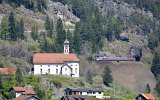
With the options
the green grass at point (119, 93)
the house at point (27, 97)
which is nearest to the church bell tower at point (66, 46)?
the green grass at point (119, 93)

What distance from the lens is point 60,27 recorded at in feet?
513

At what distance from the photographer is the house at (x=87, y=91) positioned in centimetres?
12300

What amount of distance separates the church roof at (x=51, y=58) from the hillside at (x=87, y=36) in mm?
2658

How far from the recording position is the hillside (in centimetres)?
14188

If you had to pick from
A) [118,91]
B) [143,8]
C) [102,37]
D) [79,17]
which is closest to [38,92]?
[118,91]

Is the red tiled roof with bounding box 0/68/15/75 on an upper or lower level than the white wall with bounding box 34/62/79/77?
upper

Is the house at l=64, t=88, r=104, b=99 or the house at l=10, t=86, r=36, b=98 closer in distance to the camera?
the house at l=10, t=86, r=36, b=98

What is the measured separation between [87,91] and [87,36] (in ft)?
116

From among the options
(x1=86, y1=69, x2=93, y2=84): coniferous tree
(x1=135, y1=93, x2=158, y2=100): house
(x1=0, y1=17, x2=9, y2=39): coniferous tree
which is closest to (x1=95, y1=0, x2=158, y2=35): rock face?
(x1=86, y1=69, x2=93, y2=84): coniferous tree

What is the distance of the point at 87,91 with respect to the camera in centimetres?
12425

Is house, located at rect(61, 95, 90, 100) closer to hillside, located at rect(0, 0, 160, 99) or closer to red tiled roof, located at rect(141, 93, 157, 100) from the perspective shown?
hillside, located at rect(0, 0, 160, 99)

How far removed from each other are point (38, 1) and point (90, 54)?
854 inches

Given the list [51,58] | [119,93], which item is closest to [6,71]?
[51,58]

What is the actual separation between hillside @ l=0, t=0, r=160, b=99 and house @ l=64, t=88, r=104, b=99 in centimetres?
182
